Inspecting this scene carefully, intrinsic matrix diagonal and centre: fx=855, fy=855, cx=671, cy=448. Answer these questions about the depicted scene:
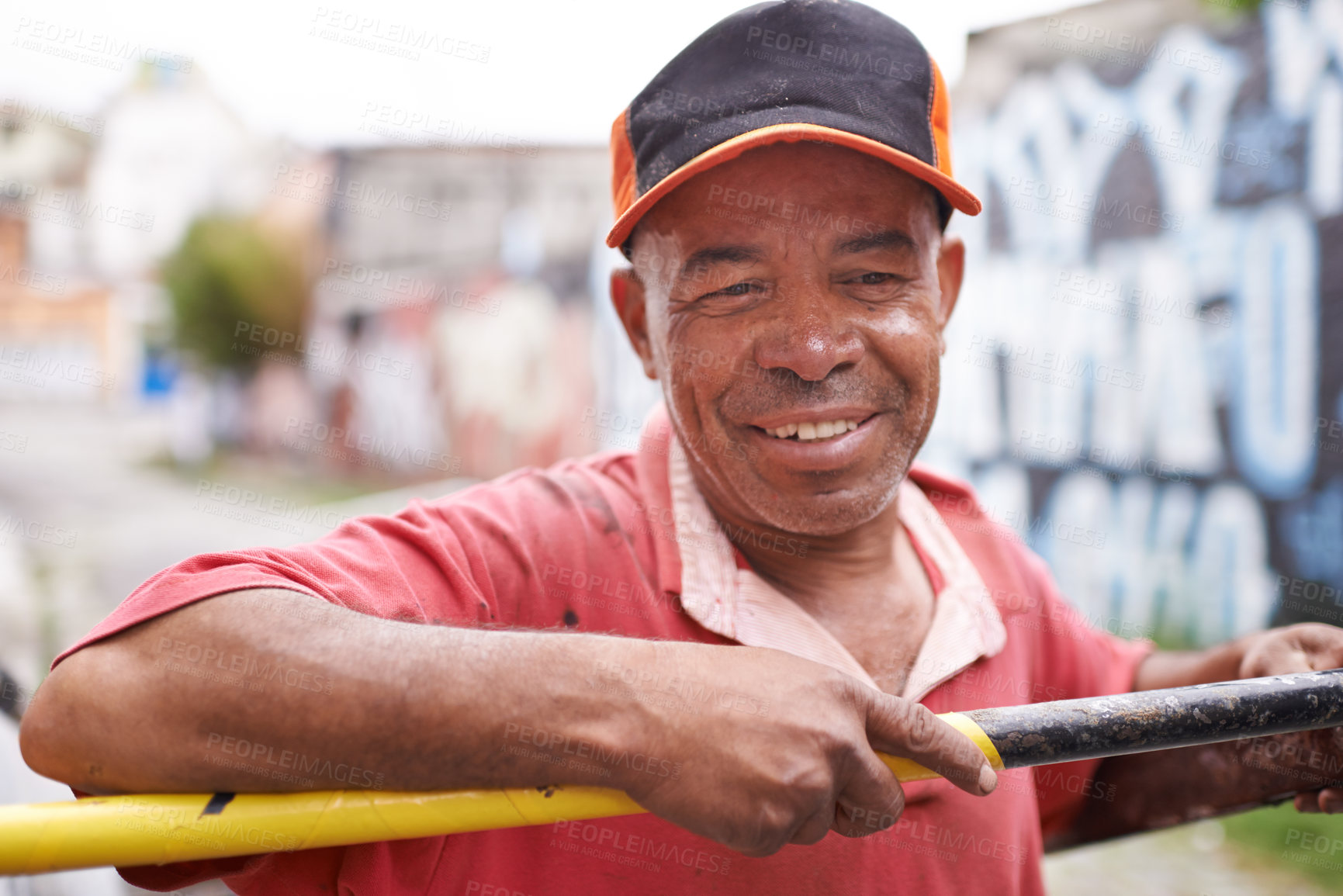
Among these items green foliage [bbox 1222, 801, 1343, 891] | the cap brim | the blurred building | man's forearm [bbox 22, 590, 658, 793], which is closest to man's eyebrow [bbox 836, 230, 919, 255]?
the cap brim

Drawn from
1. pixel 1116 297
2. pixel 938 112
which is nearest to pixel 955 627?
pixel 938 112

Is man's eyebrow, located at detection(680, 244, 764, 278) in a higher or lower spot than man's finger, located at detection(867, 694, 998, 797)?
higher

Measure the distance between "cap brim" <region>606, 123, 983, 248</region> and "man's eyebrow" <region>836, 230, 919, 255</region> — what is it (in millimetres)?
108

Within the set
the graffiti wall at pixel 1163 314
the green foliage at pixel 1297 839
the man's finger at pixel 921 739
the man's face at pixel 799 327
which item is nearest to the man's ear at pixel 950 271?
the man's face at pixel 799 327

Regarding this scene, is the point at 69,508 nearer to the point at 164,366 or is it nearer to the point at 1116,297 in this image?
the point at 164,366

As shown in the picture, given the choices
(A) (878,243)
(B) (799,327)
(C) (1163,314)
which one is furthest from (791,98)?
(C) (1163,314)

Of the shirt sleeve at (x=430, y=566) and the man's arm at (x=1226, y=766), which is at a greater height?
the shirt sleeve at (x=430, y=566)

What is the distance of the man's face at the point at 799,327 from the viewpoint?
1528mm

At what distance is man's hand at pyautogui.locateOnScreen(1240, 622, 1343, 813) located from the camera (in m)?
1.66

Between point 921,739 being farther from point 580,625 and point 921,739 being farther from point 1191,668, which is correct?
point 1191,668

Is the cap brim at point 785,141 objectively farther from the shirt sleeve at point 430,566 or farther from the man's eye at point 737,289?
the shirt sleeve at point 430,566

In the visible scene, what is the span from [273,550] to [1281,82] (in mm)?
5736

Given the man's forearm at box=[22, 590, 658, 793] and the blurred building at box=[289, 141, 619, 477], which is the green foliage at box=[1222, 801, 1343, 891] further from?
the blurred building at box=[289, 141, 619, 477]

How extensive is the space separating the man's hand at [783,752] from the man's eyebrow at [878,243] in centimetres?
78
